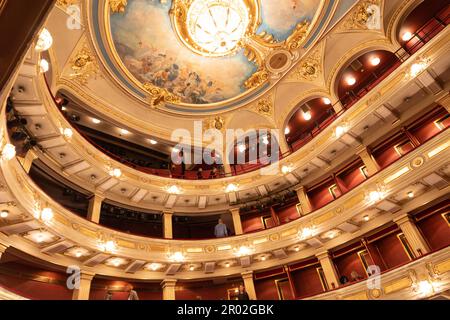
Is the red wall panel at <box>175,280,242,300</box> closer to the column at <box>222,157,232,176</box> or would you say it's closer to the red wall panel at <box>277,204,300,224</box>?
the red wall panel at <box>277,204,300,224</box>

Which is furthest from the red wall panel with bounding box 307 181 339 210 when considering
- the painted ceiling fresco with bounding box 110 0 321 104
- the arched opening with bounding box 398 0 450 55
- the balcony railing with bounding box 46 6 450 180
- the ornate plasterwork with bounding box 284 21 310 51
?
the ornate plasterwork with bounding box 284 21 310 51

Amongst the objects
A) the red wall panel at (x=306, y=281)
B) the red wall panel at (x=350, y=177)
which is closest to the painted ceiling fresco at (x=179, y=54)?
the red wall panel at (x=350, y=177)

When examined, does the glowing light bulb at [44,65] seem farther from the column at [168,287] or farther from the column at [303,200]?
the column at [303,200]

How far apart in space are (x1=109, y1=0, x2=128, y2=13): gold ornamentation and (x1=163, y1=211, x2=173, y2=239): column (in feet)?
32.7

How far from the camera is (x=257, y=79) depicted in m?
17.0

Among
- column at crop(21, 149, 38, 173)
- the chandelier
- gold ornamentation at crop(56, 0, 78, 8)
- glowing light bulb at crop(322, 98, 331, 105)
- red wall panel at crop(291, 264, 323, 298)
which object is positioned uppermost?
the chandelier

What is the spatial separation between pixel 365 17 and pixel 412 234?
973 centimetres

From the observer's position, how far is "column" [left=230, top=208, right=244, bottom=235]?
15367mm

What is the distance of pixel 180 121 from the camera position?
18.4 meters

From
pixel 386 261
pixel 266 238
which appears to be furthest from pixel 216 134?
pixel 386 261

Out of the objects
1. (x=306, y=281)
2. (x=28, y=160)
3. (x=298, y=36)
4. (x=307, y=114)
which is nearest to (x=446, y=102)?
(x=307, y=114)

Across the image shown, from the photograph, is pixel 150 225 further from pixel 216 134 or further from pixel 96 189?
pixel 216 134

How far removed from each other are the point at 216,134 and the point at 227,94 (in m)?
2.64

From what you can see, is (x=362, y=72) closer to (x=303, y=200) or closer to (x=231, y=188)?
(x=303, y=200)
